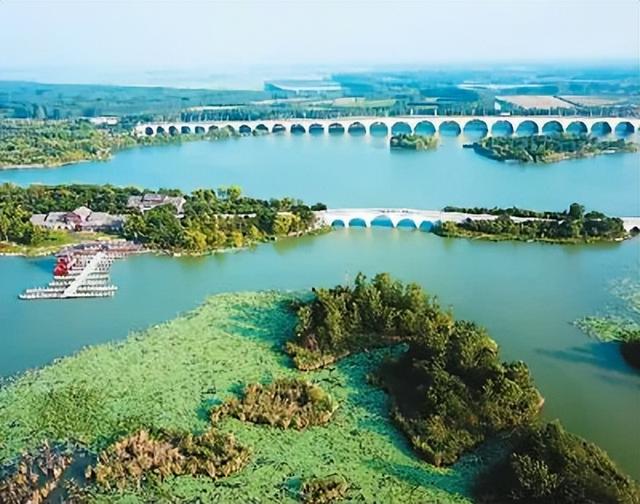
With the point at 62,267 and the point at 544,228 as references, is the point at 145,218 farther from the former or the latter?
the point at 544,228

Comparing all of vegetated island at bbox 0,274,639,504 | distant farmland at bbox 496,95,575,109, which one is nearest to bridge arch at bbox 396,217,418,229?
vegetated island at bbox 0,274,639,504

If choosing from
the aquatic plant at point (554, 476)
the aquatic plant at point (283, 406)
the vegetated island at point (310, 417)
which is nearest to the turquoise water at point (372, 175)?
the vegetated island at point (310, 417)

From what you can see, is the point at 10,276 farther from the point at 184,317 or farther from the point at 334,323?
the point at 334,323

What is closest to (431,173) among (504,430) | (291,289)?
(291,289)

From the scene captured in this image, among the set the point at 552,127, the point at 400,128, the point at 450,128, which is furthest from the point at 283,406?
the point at 450,128

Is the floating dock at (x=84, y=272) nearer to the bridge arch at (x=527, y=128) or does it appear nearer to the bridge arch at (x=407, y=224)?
the bridge arch at (x=407, y=224)
